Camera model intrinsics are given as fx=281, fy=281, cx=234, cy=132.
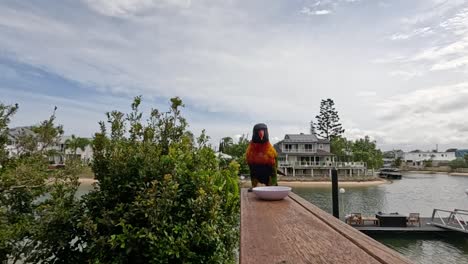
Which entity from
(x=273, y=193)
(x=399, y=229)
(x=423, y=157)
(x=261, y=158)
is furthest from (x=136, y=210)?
(x=423, y=157)

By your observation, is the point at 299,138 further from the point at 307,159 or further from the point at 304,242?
the point at 304,242

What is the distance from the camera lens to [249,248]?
2.89 feet

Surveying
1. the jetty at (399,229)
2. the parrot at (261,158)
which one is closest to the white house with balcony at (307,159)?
the jetty at (399,229)

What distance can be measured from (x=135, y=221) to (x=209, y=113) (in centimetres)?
981

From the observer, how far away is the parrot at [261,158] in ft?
8.90

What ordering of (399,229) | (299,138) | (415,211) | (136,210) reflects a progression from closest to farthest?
(136,210) → (399,229) → (415,211) → (299,138)

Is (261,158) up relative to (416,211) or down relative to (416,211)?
up

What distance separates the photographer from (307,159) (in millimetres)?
35156

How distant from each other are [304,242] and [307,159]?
35.5 metres

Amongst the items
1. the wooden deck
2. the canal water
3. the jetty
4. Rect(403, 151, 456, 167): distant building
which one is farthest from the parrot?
Rect(403, 151, 456, 167): distant building

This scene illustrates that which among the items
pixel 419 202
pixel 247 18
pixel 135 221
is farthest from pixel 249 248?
pixel 419 202

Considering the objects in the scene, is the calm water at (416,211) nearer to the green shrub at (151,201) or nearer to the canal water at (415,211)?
the canal water at (415,211)

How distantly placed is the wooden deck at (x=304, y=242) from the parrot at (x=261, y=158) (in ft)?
4.00

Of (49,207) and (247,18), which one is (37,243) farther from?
(247,18)
